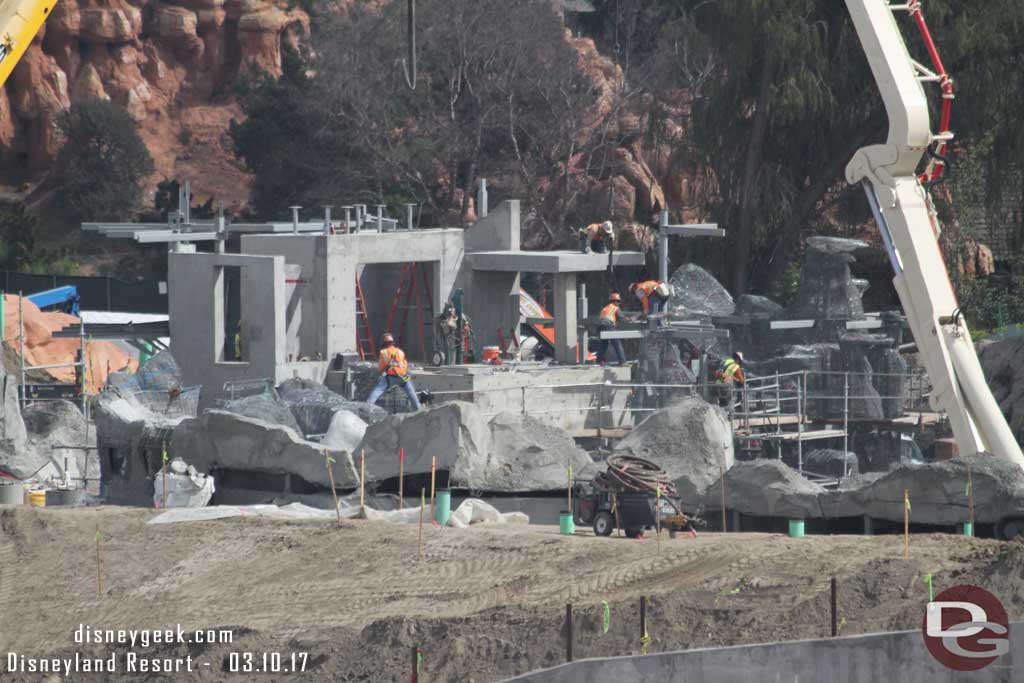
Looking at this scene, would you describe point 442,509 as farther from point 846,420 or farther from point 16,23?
point 16,23

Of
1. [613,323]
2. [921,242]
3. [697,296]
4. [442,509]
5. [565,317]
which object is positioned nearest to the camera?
[442,509]

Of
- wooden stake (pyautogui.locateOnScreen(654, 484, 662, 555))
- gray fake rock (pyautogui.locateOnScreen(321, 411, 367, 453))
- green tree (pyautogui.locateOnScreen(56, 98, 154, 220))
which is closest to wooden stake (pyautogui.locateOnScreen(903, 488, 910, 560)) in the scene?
wooden stake (pyautogui.locateOnScreen(654, 484, 662, 555))

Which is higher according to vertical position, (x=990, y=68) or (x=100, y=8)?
(x=100, y=8)

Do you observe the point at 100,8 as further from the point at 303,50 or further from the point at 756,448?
the point at 756,448

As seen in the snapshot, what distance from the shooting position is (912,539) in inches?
677

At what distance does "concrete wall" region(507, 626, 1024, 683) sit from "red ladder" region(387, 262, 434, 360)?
60.4 feet

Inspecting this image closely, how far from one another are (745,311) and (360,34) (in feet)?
96.5

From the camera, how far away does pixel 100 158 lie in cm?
6000

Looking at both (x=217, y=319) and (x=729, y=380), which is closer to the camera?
(x=729, y=380)

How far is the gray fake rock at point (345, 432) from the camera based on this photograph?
22.8 meters

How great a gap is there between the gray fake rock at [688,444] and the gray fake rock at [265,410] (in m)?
5.08

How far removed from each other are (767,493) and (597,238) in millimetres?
11783

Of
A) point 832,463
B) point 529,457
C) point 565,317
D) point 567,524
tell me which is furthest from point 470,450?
point 565,317

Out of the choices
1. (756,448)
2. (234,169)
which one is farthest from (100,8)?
(756,448)
